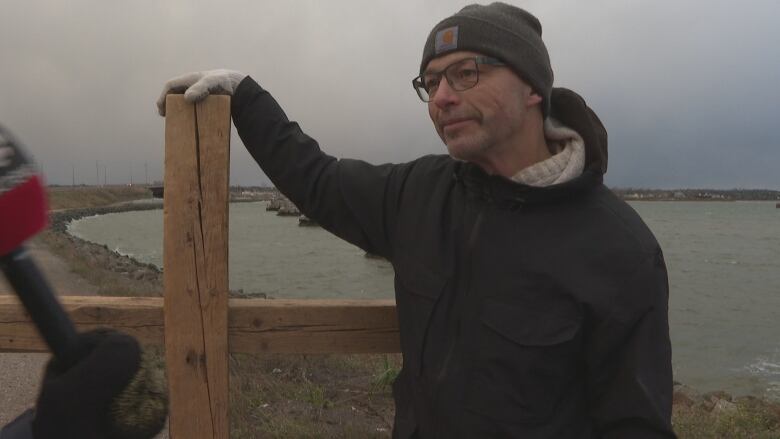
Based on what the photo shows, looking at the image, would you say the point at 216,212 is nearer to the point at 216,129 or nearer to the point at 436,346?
the point at 216,129

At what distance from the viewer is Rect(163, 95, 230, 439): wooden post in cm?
221

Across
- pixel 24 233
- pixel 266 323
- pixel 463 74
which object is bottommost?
pixel 266 323

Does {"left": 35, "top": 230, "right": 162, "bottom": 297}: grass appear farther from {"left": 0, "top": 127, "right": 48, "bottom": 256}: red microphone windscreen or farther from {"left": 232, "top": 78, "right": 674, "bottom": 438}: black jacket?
{"left": 0, "top": 127, "right": 48, "bottom": 256}: red microphone windscreen

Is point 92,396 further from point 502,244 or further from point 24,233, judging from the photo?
point 502,244

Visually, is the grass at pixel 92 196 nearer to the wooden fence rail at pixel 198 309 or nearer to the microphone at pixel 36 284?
the wooden fence rail at pixel 198 309

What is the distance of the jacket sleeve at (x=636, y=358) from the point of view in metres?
1.86

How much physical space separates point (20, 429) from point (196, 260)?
126 cm

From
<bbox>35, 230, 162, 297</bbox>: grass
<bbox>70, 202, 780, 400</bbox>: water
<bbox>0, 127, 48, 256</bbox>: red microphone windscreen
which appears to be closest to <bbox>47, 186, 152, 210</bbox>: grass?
<bbox>70, 202, 780, 400</bbox>: water

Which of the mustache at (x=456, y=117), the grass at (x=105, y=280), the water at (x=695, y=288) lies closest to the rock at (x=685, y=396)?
the water at (x=695, y=288)

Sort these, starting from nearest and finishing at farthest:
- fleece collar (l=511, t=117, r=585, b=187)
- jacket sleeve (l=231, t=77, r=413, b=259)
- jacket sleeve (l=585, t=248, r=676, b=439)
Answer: jacket sleeve (l=585, t=248, r=676, b=439), fleece collar (l=511, t=117, r=585, b=187), jacket sleeve (l=231, t=77, r=413, b=259)

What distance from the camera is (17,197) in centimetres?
79

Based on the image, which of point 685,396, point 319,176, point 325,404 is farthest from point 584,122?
point 685,396

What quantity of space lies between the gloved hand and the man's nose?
2.42 ft

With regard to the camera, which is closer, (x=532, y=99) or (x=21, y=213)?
(x=21, y=213)
